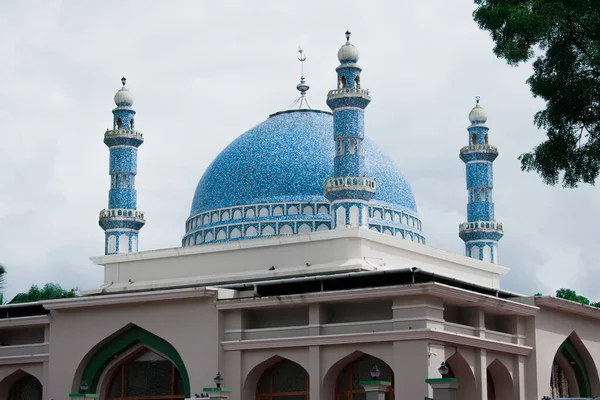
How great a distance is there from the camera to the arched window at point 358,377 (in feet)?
66.9

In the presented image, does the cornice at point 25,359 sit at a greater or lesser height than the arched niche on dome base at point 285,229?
lesser

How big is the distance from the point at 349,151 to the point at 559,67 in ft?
39.6

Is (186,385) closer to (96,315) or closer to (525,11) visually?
(96,315)

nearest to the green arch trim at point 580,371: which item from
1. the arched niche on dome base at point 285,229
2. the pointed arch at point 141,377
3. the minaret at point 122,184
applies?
the arched niche on dome base at point 285,229

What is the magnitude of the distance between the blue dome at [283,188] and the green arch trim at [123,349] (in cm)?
595

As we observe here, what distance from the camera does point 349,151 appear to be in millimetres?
26297

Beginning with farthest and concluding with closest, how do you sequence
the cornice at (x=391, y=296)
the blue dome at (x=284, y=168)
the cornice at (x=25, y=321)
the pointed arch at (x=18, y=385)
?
1. the blue dome at (x=284, y=168)
2. the pointed arch at (x=18, y=385)
3. the cornice at (x=25, y=321)
4. the cornice at (x=391, y=296)

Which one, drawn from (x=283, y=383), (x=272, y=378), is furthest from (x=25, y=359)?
(x=283, y=383)

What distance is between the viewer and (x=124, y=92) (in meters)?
31.0

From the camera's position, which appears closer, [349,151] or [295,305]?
[295,305]

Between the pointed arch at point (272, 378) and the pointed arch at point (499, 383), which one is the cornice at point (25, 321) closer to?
the pointed arch at point (272, 378)

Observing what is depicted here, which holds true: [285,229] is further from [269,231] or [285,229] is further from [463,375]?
[463,375]

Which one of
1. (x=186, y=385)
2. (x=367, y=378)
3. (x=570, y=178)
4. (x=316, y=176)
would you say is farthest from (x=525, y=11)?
(x=316, y=176)

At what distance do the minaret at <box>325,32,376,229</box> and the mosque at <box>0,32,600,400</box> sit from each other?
1.3 inches
